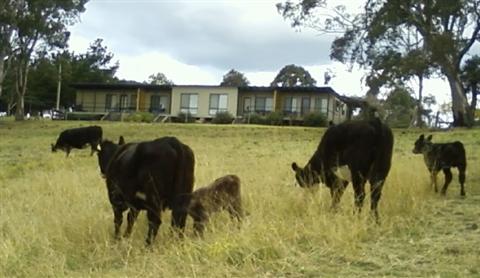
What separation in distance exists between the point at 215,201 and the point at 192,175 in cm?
55

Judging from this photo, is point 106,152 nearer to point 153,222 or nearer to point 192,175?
point 192,175

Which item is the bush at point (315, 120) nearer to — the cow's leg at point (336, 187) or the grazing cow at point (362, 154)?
the cow's leg at point (336, 187)

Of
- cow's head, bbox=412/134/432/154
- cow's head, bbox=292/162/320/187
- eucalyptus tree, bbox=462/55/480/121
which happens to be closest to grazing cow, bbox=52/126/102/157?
cow's head, bbox=412/134/432/154

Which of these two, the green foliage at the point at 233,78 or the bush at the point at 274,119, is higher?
the green foliage at the point at 233,78

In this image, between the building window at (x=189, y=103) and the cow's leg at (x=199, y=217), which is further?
the building window at (x=189, y=103)

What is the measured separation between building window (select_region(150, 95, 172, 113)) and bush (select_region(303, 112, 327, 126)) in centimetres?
1753

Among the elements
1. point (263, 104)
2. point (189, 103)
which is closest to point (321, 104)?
point (263, 104)

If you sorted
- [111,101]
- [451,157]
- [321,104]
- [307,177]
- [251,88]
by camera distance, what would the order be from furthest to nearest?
1. [111,101]
2. [251,88]
3. [321,104]
4. [451,157]
5. [307,177]

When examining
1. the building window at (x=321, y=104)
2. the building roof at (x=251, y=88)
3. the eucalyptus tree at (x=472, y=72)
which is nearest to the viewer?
the eucalyptus tree at (x=472, y=72)

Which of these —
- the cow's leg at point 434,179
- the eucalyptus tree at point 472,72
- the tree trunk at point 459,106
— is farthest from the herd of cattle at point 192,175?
the eucalyptus tree at point 472,72

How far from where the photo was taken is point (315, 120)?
5078 cm

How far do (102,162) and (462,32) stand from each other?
2857cm

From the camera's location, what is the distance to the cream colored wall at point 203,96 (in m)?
59.9

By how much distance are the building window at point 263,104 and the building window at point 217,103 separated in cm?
311
